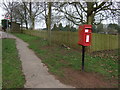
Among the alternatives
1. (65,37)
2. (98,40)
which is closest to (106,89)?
(98,40)

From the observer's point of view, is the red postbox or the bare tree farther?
the bare tree

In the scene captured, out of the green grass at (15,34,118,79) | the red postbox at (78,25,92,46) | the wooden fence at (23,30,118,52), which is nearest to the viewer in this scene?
the red postbox at (78,25,92,46)

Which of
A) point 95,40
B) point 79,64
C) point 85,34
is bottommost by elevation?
point 79,64

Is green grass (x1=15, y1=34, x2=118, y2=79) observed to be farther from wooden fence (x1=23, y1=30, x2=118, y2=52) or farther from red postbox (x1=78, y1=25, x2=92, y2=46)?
wooden fence (x1=23, y1=30, x2=118, y2=52)

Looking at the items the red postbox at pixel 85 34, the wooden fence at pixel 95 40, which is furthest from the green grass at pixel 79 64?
the wooden fence at pixel 95 40

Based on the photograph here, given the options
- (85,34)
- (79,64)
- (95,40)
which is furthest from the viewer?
(95,40)

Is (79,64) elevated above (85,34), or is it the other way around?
(85,34)

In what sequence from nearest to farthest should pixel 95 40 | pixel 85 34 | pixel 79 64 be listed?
pixel 85 34
pixel 79 64
pixel 95 40

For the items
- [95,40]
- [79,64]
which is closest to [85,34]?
[79,64]

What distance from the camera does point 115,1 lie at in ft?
28.2

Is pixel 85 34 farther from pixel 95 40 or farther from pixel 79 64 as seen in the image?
pixel 95 40

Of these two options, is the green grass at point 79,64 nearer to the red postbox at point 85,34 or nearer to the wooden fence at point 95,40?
the red postbox at point 85,34

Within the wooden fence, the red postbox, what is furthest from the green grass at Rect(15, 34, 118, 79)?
the wooden fence

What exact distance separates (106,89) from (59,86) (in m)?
1.22
